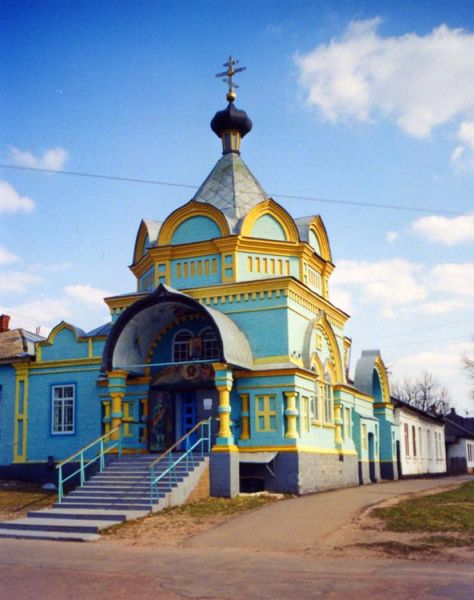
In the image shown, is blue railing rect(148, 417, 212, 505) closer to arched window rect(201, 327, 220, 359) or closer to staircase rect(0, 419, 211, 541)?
staircase rect(0, 419, 211, 541)

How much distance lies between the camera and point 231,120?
937 inches

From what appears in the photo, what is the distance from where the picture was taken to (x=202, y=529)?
13.4m

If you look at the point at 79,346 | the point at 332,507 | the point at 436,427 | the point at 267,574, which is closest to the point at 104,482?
the point at 332,507

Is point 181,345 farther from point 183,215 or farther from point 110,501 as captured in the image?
point 110,501

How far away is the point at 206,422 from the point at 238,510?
339cm

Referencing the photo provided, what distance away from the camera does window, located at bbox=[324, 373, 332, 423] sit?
21.5 meters

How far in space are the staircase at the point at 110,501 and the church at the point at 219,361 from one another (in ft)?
3.33

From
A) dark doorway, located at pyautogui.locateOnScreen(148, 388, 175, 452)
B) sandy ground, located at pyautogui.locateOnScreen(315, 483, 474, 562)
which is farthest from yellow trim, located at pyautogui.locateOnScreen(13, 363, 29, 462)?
sandy ground, located at pyautogui.locateOnScreen(315, 483, 474, 562)

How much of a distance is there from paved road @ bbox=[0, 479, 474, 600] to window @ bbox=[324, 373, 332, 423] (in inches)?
339

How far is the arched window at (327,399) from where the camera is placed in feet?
70.7

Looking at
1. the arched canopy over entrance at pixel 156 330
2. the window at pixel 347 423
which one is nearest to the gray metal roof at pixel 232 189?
the arched canopy over entrance at pixel 156 330

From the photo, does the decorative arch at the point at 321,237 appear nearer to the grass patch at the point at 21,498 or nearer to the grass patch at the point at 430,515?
the grass patch at the point at 430,515

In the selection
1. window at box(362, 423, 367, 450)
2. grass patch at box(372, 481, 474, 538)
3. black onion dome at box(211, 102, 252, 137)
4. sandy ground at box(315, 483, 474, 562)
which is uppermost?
black onion dome at box(211, 102, 252, 137)

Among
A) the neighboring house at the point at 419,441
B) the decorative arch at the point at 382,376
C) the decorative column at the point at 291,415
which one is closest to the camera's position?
the decorative column at the point at 291,415
